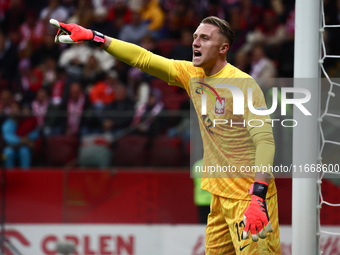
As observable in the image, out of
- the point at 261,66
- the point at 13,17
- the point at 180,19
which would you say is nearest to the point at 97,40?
the point at 261,66

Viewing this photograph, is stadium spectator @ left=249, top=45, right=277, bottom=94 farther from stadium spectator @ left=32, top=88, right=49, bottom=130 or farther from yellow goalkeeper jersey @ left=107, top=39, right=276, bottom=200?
yellow goalkeeper jersey @ left=107, top=39, right=276, bottom=200

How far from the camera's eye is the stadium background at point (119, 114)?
7.00 metres

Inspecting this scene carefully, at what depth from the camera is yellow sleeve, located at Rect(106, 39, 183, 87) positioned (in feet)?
12.8

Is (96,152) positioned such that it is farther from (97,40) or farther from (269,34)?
(269,34)

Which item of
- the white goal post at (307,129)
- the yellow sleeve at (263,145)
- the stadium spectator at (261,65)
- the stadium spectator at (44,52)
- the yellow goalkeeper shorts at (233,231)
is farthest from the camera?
the stadium spectator at (44,52)

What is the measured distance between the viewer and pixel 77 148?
7.18 meters

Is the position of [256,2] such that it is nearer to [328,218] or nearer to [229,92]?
[328,218]

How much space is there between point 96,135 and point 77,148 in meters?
0.31

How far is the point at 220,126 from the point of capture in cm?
384

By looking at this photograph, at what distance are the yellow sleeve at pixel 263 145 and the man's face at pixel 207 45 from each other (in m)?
0.56

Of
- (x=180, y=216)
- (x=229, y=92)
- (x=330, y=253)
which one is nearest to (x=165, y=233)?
(x=180, y=216)

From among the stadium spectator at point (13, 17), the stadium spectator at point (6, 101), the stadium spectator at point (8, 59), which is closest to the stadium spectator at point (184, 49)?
the stadium spectator at point (6, 101)

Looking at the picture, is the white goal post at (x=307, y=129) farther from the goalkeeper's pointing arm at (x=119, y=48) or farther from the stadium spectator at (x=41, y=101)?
the stadium spectator at (x=41, y=101)

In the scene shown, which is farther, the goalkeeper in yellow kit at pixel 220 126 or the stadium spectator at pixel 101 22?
the stadium spectator at pixel 101 22
